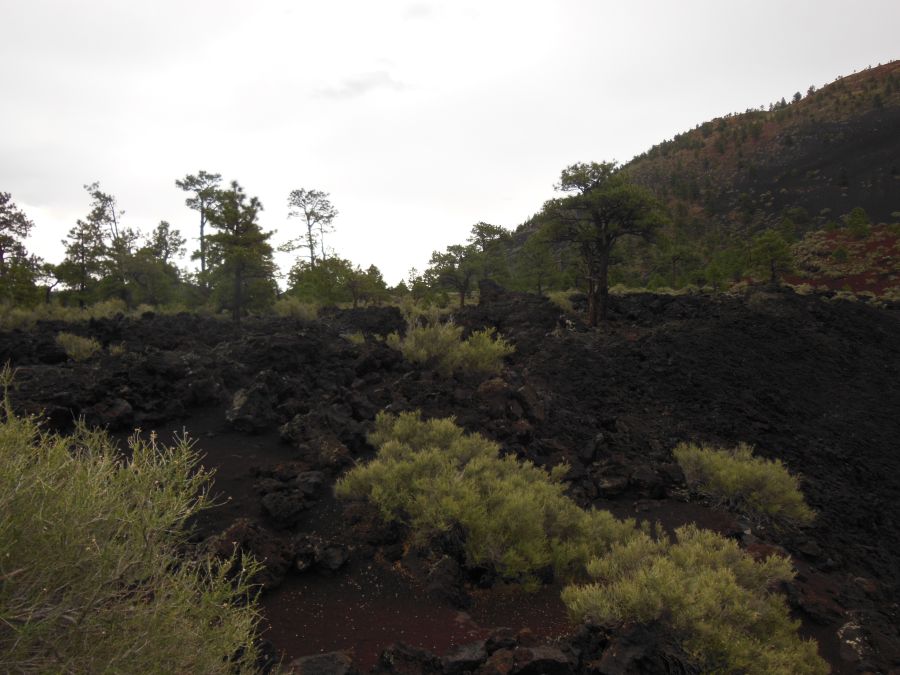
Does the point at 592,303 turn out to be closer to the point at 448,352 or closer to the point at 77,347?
the point at 448,352

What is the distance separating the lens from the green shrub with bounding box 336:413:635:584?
4.84 meters

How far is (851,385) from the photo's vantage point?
11.9 meters

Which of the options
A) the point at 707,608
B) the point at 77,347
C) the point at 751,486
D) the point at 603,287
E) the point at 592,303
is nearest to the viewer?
the point at 707,608

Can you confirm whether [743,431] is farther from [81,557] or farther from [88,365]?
[88,365]

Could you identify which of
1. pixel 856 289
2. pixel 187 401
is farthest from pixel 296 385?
pixel 856 289

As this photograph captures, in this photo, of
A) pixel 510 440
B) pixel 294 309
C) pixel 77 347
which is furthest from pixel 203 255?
pixel 510 440

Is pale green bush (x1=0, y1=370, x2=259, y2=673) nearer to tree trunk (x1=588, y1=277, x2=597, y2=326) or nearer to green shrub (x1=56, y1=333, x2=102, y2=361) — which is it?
green shrub (x1=56, y1=333, x2=102, y2=361)

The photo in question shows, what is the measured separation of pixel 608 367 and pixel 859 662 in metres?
7.34

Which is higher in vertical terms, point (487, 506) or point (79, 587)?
point (79, 587)

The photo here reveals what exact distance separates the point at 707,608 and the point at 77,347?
35.9 feet

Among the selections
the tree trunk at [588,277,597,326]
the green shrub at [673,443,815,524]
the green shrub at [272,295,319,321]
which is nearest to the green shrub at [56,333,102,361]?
the green shrub at [272,295,319,321]

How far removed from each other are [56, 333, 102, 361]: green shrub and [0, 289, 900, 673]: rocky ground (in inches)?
10.6

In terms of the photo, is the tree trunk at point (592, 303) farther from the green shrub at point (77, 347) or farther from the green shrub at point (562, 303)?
the green shrub at point (77, 347)

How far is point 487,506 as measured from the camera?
207 inches
